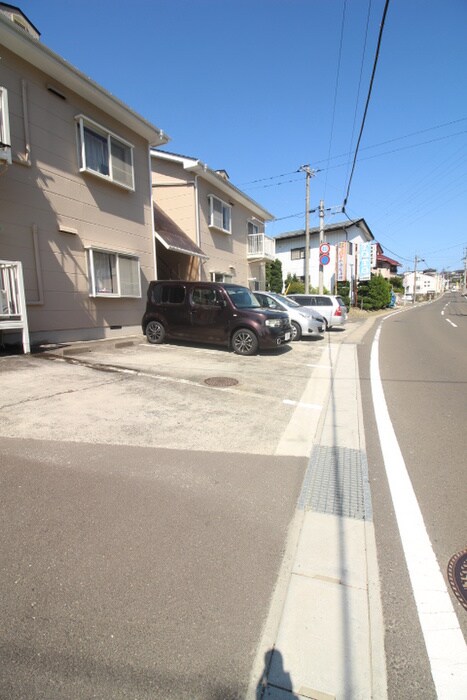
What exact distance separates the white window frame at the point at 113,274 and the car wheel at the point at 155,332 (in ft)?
5.05

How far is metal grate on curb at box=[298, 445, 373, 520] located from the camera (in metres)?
2.84

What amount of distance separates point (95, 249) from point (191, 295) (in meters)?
3.19

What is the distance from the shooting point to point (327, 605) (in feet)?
6.31

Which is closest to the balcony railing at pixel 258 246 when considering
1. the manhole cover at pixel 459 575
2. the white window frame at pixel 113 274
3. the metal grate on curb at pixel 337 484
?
the white window frame at pixel 113 274

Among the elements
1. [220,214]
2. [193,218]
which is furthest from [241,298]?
[220,214]

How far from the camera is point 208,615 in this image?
6.01 feet

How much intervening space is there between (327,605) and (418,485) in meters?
1.70

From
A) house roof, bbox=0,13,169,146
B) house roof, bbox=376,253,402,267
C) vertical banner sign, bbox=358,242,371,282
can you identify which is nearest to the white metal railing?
house roof, bbox=0,13,169,146

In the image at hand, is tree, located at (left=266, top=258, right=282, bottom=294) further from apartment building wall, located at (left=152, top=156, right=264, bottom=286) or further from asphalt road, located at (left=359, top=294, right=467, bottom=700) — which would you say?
asphalt road, located at (left=359, top=294, right=467, bottom=700)

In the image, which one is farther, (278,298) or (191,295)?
(278,298)

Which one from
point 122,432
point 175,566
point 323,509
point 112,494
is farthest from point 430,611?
point 122,432

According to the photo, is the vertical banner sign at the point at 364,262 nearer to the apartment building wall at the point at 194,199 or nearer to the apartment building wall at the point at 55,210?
the apartment building wall at the point at 194,199

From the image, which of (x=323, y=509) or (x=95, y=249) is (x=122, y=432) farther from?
(x=95, y=249)

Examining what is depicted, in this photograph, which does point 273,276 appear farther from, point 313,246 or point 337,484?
point 337,484
